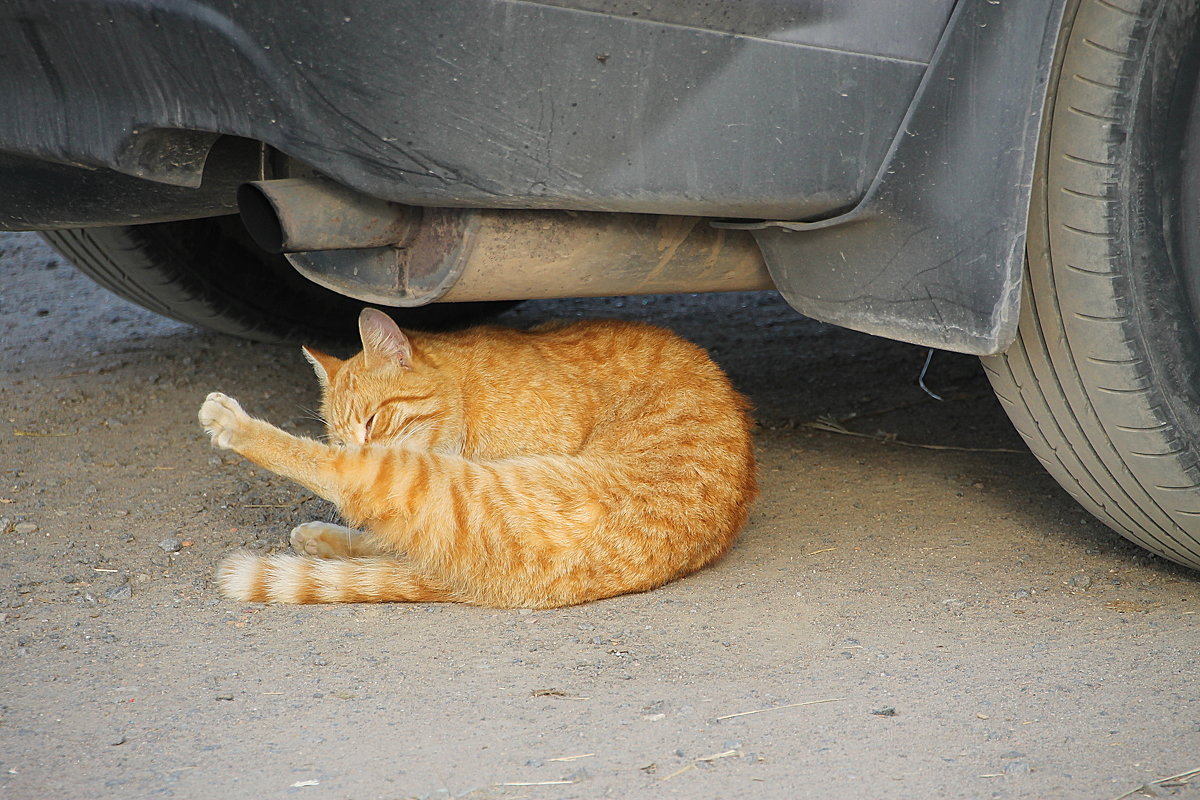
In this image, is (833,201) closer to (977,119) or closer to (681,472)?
(977,119)

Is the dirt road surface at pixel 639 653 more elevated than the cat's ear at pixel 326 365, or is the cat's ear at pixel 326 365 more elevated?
the cat's ear at pixel 326 365

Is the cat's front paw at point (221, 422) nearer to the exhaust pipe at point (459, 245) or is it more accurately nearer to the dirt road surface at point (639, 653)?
the dirt road surface at point (639, 653)

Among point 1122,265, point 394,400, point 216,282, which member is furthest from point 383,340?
point 1122,265

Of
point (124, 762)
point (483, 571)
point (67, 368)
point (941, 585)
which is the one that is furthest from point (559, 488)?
point (67, 368)

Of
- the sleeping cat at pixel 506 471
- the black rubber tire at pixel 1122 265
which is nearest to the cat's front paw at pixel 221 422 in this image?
the sleeping cat at pixel 506 471

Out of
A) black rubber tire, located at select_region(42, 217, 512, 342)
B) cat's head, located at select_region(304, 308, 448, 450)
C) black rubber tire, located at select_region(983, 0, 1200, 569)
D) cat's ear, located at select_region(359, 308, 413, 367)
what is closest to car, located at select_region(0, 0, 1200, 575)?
black rubber tire, located at select_region(983, 0, 1200, 569)

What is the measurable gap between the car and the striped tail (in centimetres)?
73

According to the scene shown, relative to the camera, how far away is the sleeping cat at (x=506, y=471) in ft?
8.48

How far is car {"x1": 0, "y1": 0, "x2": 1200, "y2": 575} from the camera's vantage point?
184 cm

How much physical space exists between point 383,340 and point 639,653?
123 cm

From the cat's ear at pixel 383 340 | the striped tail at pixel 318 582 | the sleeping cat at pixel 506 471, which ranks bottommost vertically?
the striped tail at pixel 318 582

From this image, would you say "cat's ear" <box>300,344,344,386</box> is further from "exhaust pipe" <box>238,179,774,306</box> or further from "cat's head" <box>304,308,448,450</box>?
"exhaust pipe" <box>238,179,774,306</box>

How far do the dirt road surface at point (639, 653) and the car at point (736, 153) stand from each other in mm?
497

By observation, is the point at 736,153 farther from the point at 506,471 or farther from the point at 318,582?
the point at 318,582
